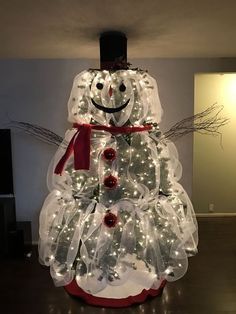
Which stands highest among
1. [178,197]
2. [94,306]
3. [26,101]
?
[26,101]

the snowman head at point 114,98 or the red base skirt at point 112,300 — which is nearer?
the snowman head at point 114,98

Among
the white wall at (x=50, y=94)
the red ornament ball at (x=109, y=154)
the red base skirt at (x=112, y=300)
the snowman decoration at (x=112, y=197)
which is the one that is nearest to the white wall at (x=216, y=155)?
the white wall at (x=50, y=94)

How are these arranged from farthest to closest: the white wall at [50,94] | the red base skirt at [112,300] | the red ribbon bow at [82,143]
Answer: the white wall at [50,94] → the red base skirt at [112,300] → the red ribbon bow at [82,143]

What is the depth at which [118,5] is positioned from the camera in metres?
1.42

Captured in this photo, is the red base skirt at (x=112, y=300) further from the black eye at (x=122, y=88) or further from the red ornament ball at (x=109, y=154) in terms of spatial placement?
the black eye at (x=122, y=88)

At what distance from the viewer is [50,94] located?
9.62 ft

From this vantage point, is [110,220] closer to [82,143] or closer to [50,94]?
[82,143]

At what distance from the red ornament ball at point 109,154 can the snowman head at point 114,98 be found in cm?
18

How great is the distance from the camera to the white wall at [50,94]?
9.52ft

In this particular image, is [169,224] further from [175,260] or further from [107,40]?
[107,40]

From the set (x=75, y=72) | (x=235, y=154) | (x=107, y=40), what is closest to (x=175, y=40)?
(x=107, y=40)

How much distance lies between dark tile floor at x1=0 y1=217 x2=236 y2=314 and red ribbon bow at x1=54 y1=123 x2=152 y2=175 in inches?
36.7

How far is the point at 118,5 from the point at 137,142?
893 mm

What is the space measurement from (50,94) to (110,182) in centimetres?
135
